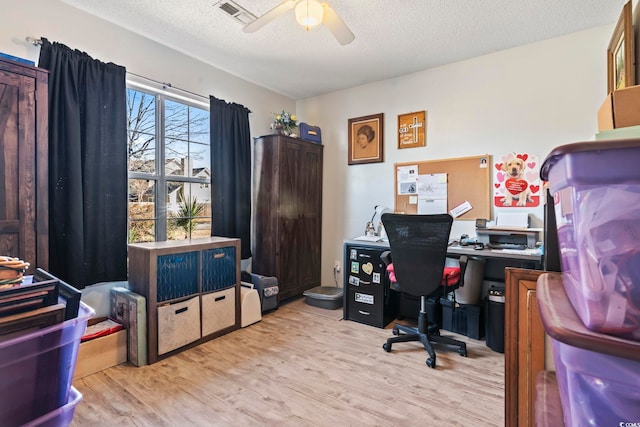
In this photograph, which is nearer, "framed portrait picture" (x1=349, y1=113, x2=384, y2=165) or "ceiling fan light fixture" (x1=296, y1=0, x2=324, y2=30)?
"ceiling fan light fixture" (x1=296, y1=0, x2=324, y2=30)

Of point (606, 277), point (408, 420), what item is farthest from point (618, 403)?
point (408, 420)

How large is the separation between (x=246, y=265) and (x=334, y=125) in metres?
2.08

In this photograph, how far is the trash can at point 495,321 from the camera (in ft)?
8.07

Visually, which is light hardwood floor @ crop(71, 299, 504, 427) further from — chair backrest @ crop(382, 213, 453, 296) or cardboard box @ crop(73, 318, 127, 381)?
chair backrest @ crop(382, 213, 453, 296)

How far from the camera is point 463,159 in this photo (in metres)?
3.16

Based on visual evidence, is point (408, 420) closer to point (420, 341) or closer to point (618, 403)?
point (420, 341)

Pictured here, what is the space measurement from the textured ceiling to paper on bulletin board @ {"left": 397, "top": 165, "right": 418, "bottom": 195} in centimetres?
106

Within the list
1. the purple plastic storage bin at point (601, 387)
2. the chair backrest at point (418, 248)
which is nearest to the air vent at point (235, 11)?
the chair backrest at point (418, 248)

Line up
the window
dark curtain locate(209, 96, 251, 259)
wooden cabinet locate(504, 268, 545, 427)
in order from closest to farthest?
1. wooden cabinet locate(504, 268, 545, 427)
2. the window
3. dark curtain locate(209, 96, 251, 259)

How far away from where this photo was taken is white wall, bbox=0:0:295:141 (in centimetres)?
210

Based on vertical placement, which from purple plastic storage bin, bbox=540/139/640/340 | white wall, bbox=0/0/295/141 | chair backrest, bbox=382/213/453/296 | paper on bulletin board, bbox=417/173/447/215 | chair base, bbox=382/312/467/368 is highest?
white wall, bbox=0/0/295/141

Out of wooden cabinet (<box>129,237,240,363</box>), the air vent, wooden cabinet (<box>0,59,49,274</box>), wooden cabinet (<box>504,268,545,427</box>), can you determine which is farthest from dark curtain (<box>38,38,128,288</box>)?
wooden cabinet (<box>504,268,545,427</box>)

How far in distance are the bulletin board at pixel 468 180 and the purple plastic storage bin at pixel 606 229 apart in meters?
2.79

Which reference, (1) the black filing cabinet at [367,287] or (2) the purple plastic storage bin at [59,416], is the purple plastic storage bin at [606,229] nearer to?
(2) the purple plastic storage bin at [59,416]
